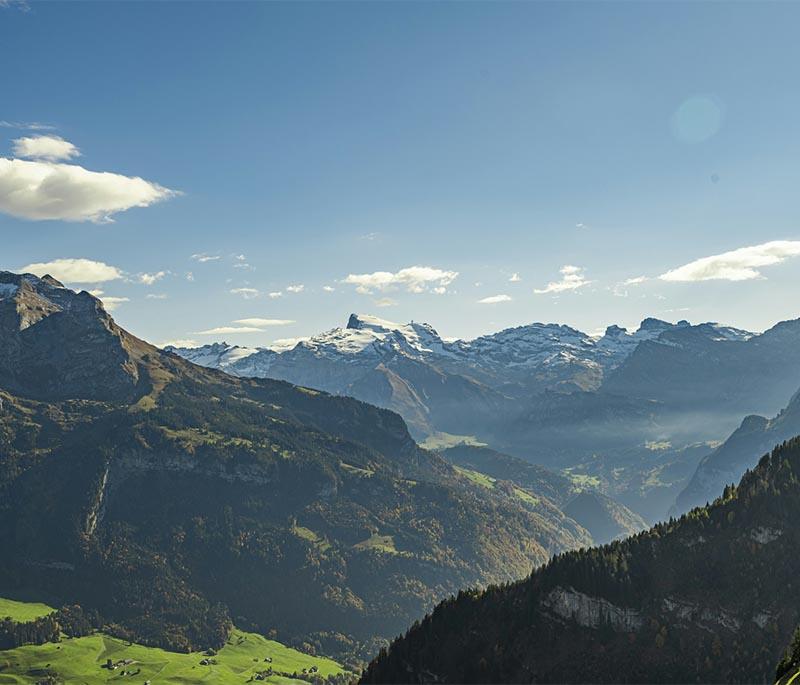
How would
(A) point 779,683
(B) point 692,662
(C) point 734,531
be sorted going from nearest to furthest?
(A) point 779,683, (B) point 692,662, (C) point 734,531

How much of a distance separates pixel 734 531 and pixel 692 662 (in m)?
41.2

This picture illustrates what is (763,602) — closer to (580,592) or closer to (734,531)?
(734,531)

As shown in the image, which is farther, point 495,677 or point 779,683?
point 495,677

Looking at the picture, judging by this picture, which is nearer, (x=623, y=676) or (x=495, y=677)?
(x=623, y=676)

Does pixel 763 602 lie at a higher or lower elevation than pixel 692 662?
higher

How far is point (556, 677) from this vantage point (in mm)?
181000

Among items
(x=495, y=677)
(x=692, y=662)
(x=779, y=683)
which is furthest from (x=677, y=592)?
(x=779, y=683)

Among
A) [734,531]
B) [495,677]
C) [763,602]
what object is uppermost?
[734,531]

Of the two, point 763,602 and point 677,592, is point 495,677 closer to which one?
point 677,592

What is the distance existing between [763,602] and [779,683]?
103 metres

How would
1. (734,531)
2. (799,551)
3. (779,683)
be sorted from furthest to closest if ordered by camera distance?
(734,531), (799,551), (779,683)

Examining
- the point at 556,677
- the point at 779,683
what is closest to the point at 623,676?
the point at 556,677

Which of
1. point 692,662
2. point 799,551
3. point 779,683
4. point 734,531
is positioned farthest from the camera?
point 734,531

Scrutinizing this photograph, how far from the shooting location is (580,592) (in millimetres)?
196375
